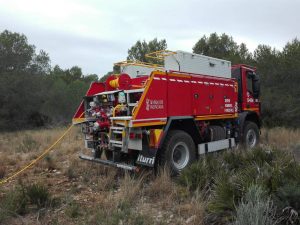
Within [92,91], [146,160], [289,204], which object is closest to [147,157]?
[146,160]

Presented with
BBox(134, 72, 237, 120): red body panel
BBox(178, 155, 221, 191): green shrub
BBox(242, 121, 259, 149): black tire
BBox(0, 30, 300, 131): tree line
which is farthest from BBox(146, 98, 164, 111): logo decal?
BBox(0, 30, 300, 131): tree line

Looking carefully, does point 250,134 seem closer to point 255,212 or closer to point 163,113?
point 163,113

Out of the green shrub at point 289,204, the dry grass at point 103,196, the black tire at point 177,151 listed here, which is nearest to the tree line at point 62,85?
the black tire at point 177,151

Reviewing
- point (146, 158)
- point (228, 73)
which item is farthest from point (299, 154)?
point (146, 158)

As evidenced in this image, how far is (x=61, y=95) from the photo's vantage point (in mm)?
33719

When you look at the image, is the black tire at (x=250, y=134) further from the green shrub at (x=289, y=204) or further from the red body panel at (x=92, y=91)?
the green shrub at (x=289, y=204)

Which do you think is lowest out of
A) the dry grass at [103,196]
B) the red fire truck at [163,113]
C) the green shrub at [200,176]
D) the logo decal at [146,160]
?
the dry grass at [103,196]

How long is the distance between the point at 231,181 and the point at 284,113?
47.0 feet

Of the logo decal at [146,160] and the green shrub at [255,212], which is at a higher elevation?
the logo decal at [146,160]

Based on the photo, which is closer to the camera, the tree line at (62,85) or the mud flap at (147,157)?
the mud flap at (147,157)

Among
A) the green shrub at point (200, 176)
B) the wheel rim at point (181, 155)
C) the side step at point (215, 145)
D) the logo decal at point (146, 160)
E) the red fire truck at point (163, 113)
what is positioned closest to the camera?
the green shrub at point (200, 176)

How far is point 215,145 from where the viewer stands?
32.7 ft

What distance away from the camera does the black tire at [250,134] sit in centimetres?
1171

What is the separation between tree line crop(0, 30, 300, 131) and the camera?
1903 centimetres
